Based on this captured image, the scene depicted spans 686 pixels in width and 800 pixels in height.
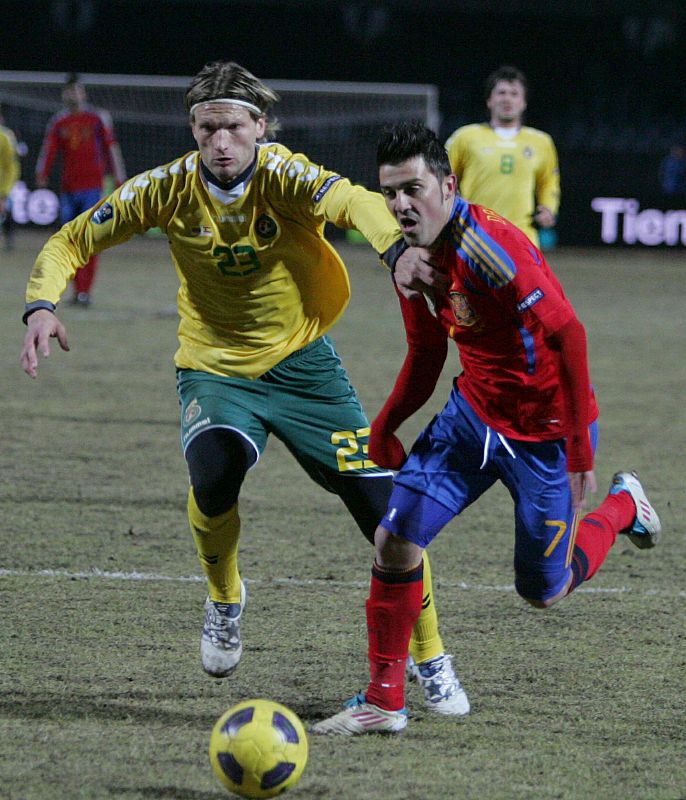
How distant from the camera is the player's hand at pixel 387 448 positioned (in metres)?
4.29

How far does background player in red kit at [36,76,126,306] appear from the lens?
15.6m

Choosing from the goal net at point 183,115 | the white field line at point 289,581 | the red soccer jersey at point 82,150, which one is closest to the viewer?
the white field line at point 289,581

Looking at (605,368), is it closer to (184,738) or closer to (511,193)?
(511,193)

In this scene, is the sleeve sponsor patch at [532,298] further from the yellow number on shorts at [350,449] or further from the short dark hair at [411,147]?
the yellow number on shorts at [350,449]

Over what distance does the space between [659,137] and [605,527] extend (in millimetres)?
25318

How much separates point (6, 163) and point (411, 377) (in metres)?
12.9

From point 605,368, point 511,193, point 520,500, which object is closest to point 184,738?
point 520,500

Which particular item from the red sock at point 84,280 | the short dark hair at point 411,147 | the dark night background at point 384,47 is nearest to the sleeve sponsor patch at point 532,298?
the short dark hair at point 411,147

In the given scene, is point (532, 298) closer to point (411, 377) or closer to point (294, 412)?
point (411, 377)

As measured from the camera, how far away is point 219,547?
4.63 metres

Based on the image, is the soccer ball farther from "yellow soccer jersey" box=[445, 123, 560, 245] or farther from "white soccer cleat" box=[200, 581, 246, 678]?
"yellow soccer jersey" box=[445, 123, 560, 245]

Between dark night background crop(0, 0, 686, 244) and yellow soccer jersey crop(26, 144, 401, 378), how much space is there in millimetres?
25723

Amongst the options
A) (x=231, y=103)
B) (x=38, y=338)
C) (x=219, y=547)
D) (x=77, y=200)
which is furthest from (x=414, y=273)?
(x=77, y=200)

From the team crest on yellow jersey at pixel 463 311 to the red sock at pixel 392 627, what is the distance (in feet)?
2.54
